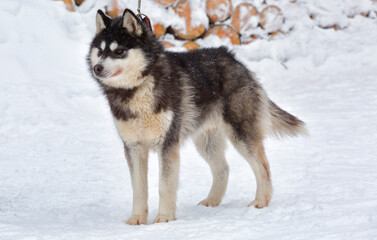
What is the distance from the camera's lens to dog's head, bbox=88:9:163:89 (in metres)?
3.50

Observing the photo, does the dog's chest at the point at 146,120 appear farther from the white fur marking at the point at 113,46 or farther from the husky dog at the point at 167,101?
the white fur marking at the point at 113,46

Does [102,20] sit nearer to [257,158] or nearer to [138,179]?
[138,179]

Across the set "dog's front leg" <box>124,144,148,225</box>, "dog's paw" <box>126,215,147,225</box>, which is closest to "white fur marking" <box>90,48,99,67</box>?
"dog's front leg" <box>124,144,148,225</box>

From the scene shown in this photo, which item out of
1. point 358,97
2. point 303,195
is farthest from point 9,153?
point 358,97

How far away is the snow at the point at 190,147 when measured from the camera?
335cm

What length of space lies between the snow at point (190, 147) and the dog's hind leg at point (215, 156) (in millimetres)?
A: 172

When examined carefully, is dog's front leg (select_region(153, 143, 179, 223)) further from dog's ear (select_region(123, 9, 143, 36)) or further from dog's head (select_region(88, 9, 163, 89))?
dog's ear (select_region(123, 9, 143, 36))

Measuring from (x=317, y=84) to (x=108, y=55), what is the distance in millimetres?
5455

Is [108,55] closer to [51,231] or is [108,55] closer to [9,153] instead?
[51,231]

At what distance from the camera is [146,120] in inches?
143

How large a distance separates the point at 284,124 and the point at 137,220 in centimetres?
171

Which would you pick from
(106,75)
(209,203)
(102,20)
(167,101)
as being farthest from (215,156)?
(102,20)

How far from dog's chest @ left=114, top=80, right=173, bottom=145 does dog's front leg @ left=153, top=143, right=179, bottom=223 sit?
13 cm

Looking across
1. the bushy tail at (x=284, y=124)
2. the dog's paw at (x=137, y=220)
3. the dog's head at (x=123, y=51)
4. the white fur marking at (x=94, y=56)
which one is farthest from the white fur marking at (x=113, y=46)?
the bushy tail at (x=284, y=124)
